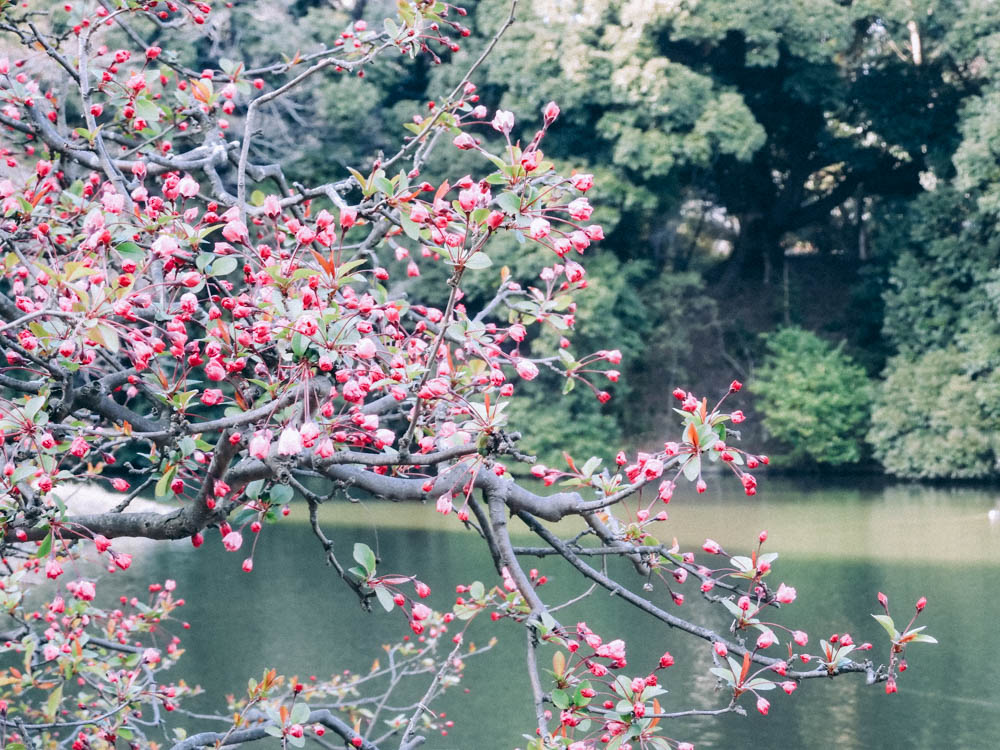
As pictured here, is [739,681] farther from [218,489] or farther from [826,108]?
[826,108]

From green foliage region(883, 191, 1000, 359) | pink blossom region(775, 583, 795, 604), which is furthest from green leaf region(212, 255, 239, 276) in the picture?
green foliage region(883, 191, 1000, 359)

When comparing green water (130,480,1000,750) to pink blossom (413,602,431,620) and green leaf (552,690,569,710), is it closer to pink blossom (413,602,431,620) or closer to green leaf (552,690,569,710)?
pink blossom (413,602,431,620)

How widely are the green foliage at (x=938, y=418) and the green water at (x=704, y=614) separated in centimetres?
130

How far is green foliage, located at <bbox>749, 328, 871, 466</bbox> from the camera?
16156mm

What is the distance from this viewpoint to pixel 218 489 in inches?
70.2

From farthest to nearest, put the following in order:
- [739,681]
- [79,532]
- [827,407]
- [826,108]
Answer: [826,108] < [827,407] < [79,532] < [739,681]

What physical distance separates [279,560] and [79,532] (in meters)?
9.16

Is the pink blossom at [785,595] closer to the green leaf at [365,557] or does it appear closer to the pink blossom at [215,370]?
the green leaf at [365,557]

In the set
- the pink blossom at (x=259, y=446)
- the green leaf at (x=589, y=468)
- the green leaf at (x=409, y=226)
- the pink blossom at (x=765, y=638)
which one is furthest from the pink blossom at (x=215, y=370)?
the pink blossom at (x=765, y=638)

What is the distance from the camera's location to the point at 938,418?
581 inches

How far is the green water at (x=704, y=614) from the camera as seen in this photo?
20.5 ft

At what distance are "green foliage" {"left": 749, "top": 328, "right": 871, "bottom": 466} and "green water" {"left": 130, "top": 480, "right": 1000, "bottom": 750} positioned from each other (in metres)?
2.86

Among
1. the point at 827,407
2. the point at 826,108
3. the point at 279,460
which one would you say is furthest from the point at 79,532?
the point at 826,108

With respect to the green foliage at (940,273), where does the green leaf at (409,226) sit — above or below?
below
